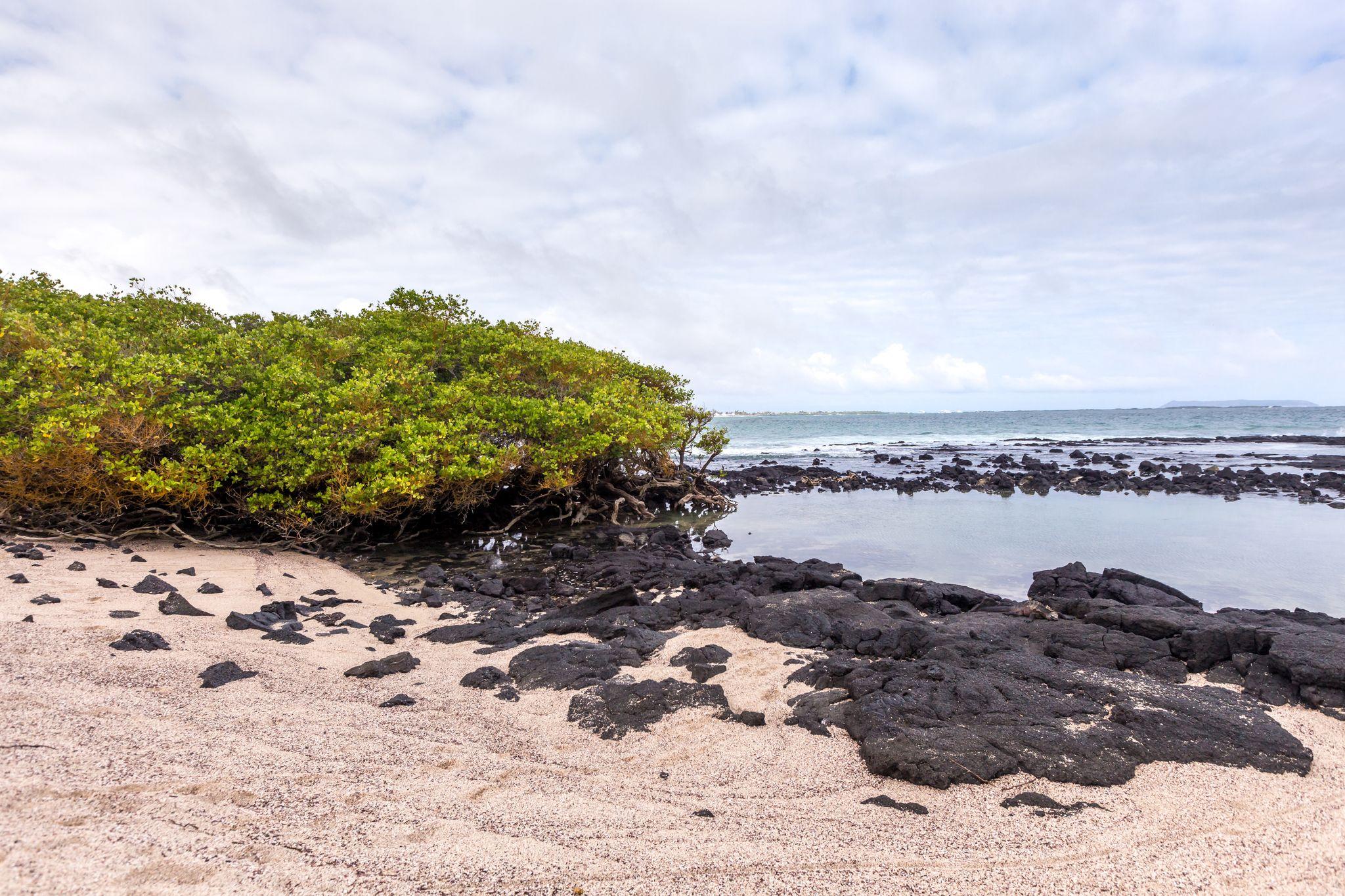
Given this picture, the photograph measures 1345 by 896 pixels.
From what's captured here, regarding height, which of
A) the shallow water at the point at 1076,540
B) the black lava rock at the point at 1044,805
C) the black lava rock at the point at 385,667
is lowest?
the shallow water at the point at 1076,540

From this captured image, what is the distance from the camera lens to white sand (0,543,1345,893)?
3.31 metres

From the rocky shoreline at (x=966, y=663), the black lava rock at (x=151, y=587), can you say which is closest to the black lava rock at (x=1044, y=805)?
the rocky shoreline at (x=966, y=663)

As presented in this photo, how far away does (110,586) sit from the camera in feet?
27.9

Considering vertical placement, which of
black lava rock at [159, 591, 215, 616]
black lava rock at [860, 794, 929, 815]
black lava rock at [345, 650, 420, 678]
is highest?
black lava rock at [159, 591, 215, 616]

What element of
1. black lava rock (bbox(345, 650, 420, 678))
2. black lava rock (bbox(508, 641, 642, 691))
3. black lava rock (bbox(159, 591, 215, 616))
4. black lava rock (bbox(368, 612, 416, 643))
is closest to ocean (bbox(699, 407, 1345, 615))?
black lava rock (bbox(508, 641, 642, 691))

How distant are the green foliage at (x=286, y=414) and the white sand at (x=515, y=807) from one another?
254 inches

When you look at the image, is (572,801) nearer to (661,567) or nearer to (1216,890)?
(1216,890)

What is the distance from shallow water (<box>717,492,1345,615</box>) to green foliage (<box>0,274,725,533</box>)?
5.41 m

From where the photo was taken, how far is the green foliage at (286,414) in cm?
1105

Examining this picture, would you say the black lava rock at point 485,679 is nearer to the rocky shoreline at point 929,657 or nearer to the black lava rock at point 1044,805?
the rocky shoreline at point 929,657

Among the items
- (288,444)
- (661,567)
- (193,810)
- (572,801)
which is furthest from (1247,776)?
(288,444)

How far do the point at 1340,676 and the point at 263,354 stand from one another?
18340 mm

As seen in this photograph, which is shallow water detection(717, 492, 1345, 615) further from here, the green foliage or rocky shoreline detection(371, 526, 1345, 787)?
the green foliage

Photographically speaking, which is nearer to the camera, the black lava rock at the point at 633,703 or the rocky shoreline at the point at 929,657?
the rocky shoreline at the point at 929,657
